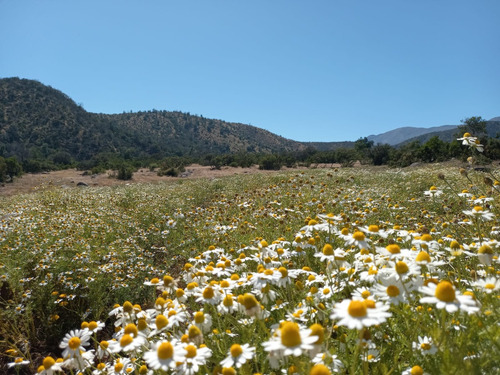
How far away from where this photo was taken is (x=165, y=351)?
1.39 m

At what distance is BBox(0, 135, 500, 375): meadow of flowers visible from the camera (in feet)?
4.77

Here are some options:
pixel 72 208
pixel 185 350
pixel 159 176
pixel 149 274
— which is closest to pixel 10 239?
pixel 149 274

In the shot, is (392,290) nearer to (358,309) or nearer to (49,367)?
(358,309)

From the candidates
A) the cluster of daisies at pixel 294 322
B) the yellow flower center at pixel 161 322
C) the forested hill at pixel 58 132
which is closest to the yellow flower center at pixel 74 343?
the cluster of daisies at pixel 294 322

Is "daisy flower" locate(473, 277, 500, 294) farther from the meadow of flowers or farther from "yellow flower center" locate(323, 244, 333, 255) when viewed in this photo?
"yellow flower center" locate(323, 244, 333, 255)

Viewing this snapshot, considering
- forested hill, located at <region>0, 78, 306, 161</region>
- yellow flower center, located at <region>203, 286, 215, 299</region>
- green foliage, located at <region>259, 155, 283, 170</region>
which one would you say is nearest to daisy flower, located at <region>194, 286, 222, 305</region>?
yellow flower center, located at <region>203, 286, 215, 299</region>

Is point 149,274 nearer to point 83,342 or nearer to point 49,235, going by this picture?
point 49,235

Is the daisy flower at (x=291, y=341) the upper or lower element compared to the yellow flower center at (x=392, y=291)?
lower

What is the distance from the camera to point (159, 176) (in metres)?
30.5

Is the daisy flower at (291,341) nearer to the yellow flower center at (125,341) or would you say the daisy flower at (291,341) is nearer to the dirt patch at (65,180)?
the yellow flower center at (125,341)

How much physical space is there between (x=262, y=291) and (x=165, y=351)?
30.4 inches

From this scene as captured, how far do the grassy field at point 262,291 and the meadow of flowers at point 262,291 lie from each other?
0.05ft

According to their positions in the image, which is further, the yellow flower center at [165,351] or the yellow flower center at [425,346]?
the yellow flower center at [425,346]

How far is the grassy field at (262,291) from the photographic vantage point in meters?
1.45
